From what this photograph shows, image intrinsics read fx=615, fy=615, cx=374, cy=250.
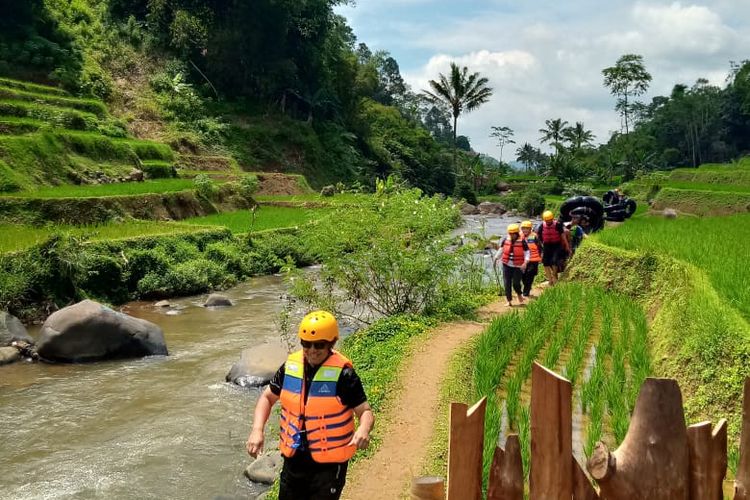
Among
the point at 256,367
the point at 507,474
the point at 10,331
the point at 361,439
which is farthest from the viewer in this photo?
the point at 10,331

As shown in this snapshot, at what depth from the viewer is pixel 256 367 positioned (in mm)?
9188

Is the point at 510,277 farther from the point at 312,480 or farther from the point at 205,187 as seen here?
the point at 205,187

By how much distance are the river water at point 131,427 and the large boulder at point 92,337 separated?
22 cm

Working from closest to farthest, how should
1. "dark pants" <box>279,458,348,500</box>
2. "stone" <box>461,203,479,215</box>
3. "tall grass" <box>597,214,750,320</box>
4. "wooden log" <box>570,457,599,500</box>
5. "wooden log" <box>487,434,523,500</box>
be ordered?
"wooden log" <box>570,457,599,500</box>
"wooden log" <box>487,434,523,500</box>
"dark pants" <box>279,458,348,500</box>
"tall grass" <box>597,214,750,320</box>
"stone" <box>461,203,479,215</box>

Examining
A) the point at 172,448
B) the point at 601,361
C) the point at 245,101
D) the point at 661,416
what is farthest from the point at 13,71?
the point at 661,416

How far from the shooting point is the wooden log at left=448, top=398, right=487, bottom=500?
2990 millimetres

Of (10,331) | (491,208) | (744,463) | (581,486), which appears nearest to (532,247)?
(744,463)

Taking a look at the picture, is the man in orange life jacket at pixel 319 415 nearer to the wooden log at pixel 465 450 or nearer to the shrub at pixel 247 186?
the wooden log at pixel 465 450

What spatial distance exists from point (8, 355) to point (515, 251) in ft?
29.2

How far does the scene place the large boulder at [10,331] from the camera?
10.4 m

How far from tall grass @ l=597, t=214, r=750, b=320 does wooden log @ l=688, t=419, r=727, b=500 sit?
3255mm

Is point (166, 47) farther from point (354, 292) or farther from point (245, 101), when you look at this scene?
point (354, 292)

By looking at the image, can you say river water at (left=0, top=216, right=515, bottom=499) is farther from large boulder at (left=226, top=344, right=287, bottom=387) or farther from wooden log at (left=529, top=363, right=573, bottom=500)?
wooden log at (left=529, top=363, right=573, bottom=500)

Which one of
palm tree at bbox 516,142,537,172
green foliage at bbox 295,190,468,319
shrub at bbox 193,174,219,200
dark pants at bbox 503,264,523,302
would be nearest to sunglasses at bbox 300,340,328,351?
green foliage at bbox 295,190,468,319
